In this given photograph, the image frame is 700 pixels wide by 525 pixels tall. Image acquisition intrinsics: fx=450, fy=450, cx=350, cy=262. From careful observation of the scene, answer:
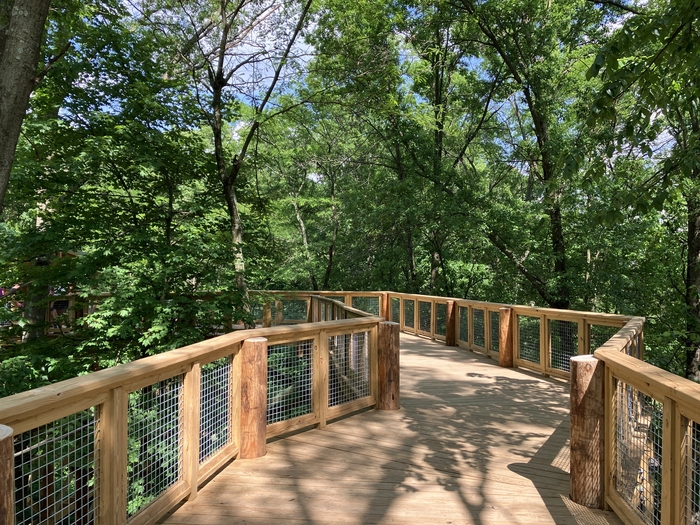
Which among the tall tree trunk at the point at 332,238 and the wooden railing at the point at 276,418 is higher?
the tall tree trunk at the point at 332,238

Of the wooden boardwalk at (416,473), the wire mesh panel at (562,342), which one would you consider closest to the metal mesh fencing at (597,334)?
the wire mesh panel at (562,342)

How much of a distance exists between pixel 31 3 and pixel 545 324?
755 cm

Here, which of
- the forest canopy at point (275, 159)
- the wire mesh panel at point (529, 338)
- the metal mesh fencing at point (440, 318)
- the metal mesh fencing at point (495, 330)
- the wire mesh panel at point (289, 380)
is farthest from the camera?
the metal mesh fencing at point (440, 318)

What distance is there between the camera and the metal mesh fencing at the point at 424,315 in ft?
38.5

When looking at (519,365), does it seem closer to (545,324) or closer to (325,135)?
(545,324)

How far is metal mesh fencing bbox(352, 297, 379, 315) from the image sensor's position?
44.5 feet

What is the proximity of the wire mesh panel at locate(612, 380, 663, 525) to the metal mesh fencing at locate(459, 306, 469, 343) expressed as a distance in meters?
7.03

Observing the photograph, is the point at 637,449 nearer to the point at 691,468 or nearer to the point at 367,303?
the point at 691,468

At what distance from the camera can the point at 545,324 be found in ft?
24.4

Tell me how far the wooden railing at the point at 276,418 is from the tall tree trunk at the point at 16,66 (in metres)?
2.15

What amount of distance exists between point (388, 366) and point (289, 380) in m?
1.39

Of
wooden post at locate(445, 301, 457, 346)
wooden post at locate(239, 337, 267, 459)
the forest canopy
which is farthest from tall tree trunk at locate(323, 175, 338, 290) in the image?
wooden post at locate(239, 337, 267, 459)

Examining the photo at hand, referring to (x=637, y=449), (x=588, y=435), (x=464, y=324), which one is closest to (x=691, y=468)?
(x=637, y=449)

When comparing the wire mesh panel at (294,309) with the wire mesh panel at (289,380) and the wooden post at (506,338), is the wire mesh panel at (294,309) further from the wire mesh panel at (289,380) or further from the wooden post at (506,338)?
the wire mesh panel at (289,380)
